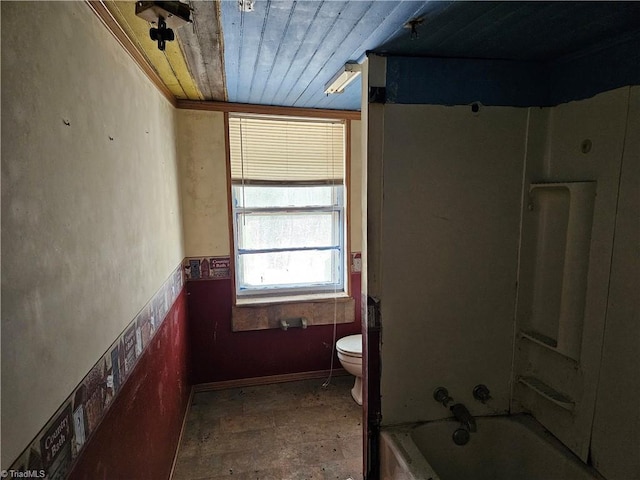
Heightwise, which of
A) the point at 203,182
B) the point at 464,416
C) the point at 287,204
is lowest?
the point at 464,416

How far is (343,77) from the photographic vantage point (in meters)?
1.78

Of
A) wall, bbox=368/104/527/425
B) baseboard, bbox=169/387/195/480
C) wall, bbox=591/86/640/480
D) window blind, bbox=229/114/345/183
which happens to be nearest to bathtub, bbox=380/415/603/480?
wall, bbox=368/104/527/425

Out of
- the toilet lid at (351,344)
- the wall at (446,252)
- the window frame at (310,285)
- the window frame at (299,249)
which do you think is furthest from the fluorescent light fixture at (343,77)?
the toilet lid at (351,344)

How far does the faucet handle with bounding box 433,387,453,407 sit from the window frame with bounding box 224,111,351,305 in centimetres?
139

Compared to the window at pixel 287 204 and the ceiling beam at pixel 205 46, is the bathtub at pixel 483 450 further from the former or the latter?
the ceiling beam at pixel 205 46

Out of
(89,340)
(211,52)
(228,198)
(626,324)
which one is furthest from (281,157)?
(626,324)

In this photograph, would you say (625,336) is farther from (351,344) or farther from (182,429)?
(182,429)

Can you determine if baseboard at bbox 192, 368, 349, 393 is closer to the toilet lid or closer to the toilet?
the toilet

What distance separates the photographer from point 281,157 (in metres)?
2.75

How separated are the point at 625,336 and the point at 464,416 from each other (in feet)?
2.33

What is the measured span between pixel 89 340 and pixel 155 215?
2.92 ft

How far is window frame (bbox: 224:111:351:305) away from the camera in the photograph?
2689mm

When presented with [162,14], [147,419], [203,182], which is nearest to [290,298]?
[203,182]

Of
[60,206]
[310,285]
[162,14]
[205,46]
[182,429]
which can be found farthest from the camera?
[310,285]
